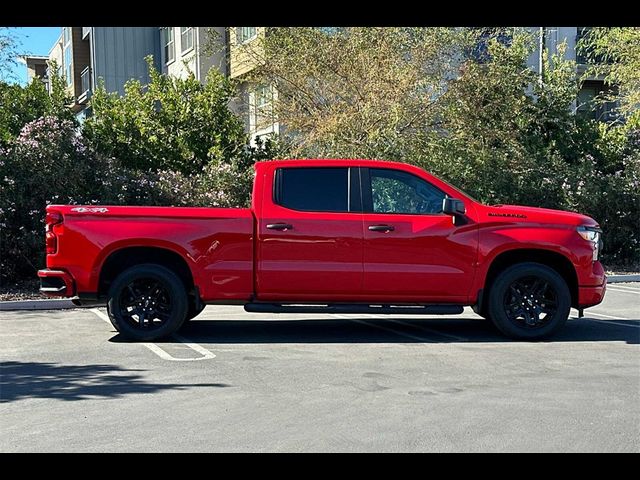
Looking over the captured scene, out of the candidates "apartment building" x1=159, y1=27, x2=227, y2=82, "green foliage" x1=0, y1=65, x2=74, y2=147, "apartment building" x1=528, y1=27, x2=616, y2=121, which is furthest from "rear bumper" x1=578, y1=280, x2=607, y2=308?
"apartment building" x1=159, y1=27, x2=227, y2=82

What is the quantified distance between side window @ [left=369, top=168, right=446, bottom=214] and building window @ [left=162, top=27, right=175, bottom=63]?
23.3 meters

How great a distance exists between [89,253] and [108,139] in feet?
30.1

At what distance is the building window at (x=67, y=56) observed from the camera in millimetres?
37719

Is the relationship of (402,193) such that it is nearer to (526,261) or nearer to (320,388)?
(526,261)

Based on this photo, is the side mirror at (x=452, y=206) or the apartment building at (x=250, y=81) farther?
the apartment building at (x=250, y=81)

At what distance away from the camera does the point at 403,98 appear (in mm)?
17453

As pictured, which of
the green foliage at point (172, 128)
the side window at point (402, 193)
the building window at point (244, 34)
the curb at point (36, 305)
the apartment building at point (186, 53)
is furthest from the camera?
the apartment building at point (186, 53)

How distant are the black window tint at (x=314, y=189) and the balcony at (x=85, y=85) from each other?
88.1ft

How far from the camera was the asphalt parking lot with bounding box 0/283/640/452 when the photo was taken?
5.54 meters

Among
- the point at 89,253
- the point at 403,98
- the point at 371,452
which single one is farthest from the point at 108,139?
the point at 371,452

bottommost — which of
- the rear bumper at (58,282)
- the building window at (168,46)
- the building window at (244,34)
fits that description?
the rear bumper at (58,282)

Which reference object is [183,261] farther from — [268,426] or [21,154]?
[21,154]

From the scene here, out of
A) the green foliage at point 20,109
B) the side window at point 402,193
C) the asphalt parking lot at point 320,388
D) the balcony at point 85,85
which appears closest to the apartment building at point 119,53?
the balcony at point 85,85

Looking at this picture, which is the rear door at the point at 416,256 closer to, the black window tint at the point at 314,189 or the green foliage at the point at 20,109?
the black window tint at the point at 314,189
